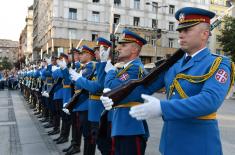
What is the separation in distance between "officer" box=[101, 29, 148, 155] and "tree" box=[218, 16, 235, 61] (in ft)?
105

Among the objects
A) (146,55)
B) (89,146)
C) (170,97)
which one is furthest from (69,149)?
(146,55)

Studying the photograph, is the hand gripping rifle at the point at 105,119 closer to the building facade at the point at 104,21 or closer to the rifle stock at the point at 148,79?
the rifle stock at the point at 148,79

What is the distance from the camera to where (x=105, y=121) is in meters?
3.85

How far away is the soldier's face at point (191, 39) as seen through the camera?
2.40m

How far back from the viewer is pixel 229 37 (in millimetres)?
35219

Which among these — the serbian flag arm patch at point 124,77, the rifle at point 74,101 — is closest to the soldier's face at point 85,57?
the rifle at point 74,101

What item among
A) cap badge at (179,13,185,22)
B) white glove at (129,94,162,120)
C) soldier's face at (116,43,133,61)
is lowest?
white glove at (129,94,162,120)

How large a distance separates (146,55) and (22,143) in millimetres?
35495

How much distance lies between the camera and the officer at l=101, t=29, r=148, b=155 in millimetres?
3613

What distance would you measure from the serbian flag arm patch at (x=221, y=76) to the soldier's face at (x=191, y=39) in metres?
0.25

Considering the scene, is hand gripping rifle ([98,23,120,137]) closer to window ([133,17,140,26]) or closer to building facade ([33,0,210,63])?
building facade ([33,0,210,63])

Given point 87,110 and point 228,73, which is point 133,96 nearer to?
point 228,73

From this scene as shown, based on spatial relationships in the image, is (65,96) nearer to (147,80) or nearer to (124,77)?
(124,77)

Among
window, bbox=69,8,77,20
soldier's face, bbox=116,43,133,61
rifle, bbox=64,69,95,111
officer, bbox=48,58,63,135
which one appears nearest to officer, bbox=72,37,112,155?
rifle, bbox=64,69,95,111
